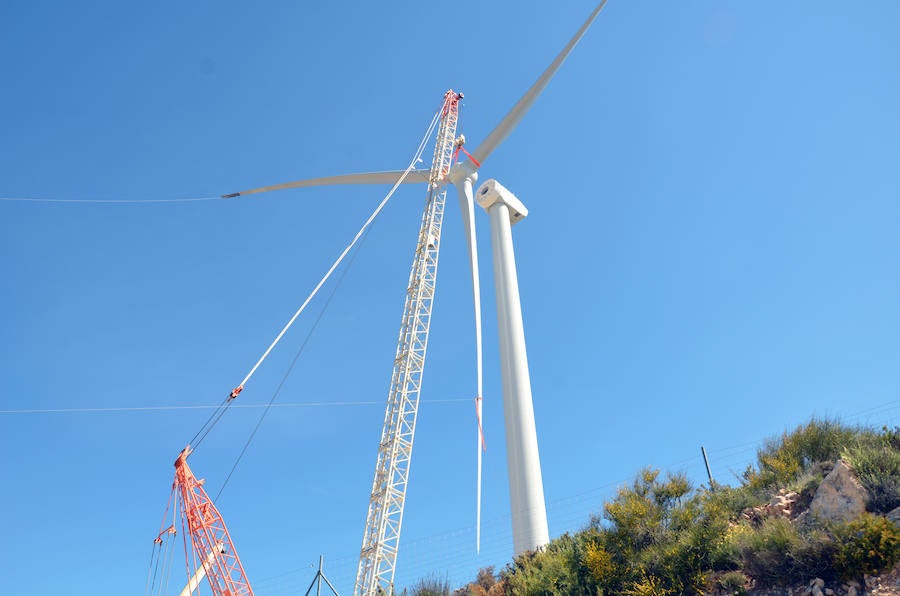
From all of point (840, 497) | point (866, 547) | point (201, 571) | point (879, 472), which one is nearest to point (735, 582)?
point (866, 547)

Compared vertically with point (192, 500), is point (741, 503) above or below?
below

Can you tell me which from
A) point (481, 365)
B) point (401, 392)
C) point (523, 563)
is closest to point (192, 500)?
point (401, 392)

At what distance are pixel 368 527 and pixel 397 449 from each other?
4.47 metres

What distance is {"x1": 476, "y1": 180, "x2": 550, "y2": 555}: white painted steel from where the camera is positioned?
23.0m

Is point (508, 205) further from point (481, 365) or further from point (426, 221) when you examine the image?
point (426, 221)

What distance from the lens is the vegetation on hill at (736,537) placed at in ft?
37.2

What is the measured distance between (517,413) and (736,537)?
12952 mm

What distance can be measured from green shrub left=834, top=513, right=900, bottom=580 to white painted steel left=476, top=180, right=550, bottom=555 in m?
10.2

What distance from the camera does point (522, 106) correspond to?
33.8 meters

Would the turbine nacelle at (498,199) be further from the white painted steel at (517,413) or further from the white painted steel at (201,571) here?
the white painted steel at (201,571)

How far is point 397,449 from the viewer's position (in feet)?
128

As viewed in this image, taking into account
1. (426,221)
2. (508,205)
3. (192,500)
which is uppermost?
(426,221)

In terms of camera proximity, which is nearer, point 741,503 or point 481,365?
point 741,503

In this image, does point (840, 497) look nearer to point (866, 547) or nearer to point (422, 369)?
point (866, 547)
